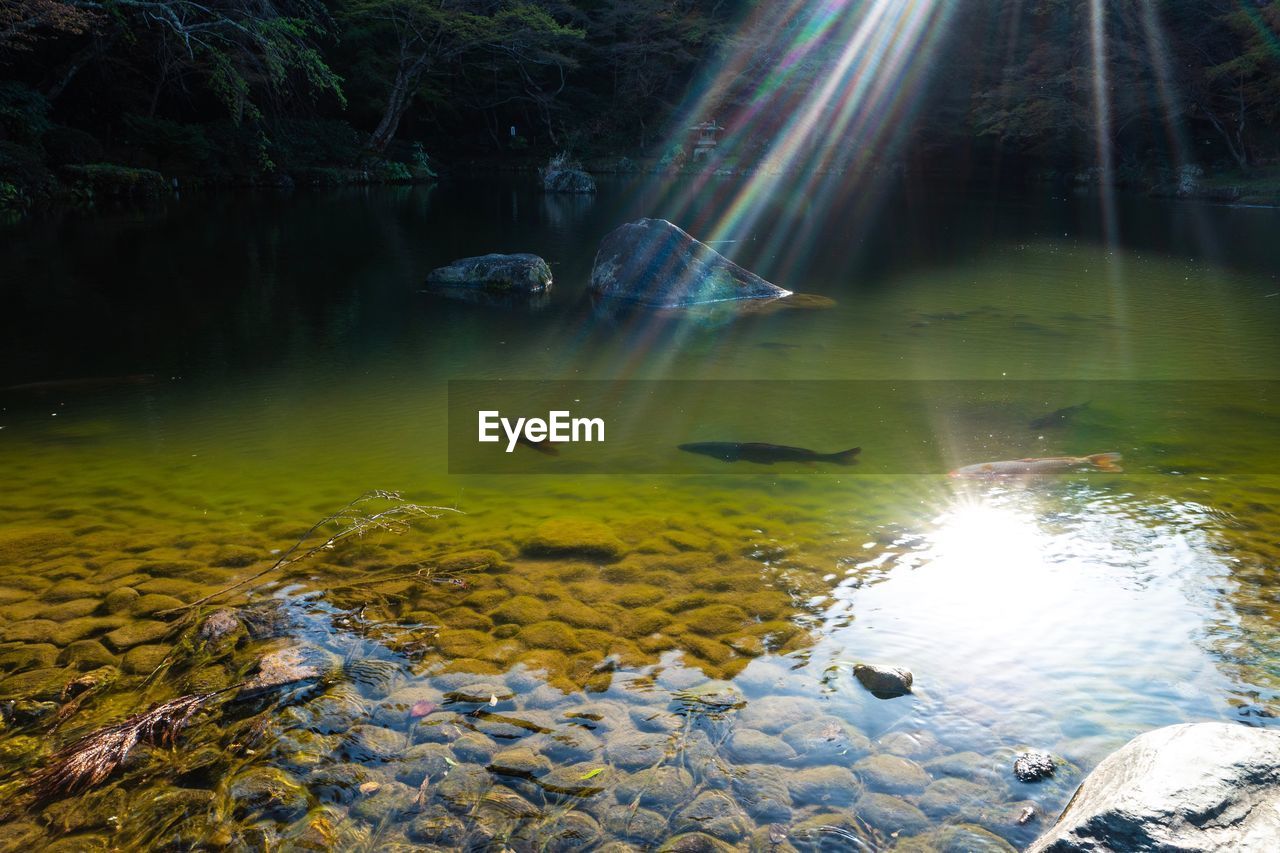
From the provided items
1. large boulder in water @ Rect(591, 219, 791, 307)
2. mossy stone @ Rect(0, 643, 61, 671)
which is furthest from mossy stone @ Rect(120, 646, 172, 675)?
large boulder in water @ Rect(591, 219, 791, 307)

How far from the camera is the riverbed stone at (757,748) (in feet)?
10.1

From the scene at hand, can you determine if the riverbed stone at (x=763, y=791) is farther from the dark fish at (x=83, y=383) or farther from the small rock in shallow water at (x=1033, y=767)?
the dark fish at (x=83, y=383)

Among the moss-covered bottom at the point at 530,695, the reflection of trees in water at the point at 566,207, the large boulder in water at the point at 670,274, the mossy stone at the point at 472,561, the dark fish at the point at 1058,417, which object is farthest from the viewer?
the reflection of trees in water at the point at 566,207

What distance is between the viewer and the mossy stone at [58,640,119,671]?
3613mm

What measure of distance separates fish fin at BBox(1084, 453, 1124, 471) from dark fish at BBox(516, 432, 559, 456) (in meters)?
3.65

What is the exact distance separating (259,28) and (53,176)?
6928 mm

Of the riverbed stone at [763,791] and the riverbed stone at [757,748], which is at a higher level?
the riverbed stone at [757,748]

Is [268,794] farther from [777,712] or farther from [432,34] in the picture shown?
[432,34]

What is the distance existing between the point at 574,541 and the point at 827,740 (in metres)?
1.98

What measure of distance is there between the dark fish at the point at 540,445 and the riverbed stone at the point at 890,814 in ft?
12.7

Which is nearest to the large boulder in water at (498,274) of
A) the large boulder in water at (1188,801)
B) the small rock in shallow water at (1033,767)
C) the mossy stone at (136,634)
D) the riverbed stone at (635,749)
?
the mossy stone at (136,634)

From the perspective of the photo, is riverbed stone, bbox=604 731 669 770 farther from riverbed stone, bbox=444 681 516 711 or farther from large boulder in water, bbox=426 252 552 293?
large boulder in water, bbox=426 252 552 293

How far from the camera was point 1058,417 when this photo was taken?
7.08 m

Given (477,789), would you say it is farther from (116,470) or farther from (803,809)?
(116,470)
